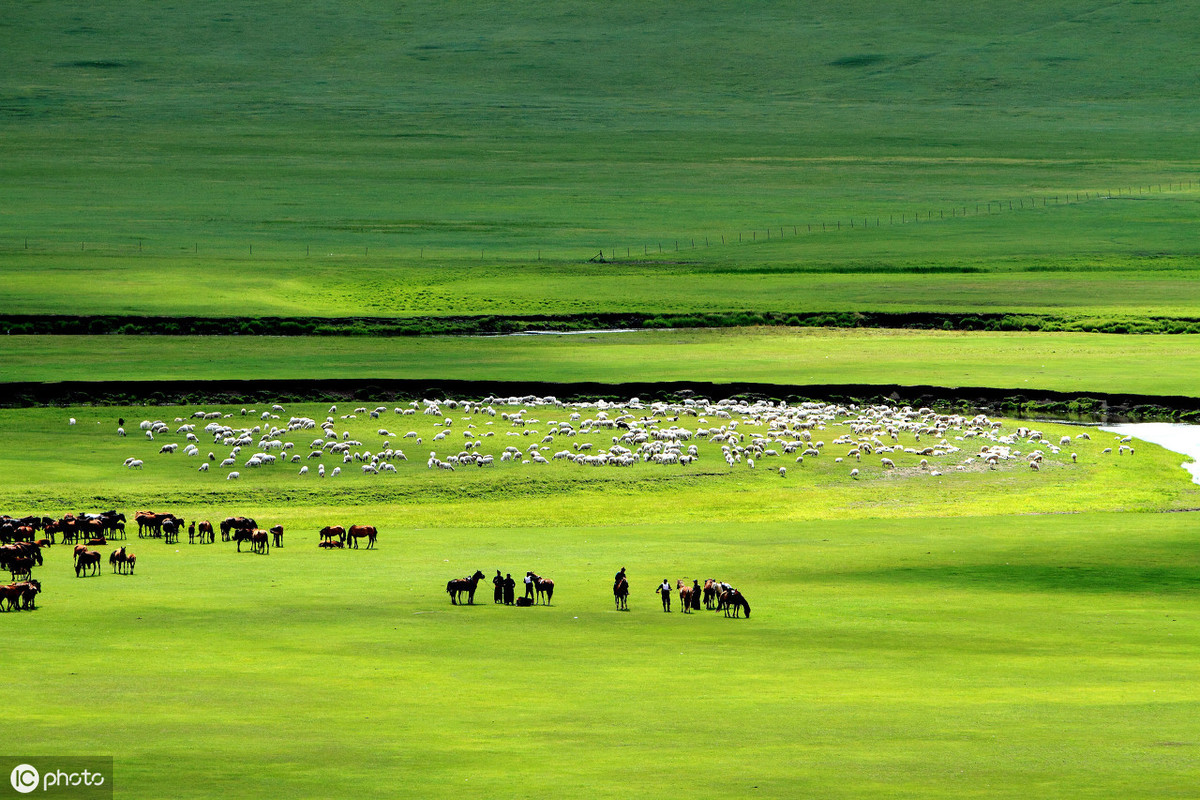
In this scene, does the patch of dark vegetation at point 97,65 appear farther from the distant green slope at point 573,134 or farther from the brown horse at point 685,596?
the brown horse at point 685,596

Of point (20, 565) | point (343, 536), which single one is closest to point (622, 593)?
point (343, 536)

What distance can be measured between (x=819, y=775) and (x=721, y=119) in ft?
485

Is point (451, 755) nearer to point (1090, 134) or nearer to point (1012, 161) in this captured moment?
point (1012, 161)

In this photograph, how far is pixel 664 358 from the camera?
5156cm

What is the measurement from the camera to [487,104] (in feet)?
542

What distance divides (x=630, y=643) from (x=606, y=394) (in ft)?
88.1

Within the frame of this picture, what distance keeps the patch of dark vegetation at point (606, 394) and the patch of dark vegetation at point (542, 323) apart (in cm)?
1289

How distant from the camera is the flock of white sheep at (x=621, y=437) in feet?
115

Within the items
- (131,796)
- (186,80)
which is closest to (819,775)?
(131,796)

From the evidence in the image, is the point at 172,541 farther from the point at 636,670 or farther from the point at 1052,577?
the point at 1052,577

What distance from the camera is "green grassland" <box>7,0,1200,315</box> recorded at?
233 ft

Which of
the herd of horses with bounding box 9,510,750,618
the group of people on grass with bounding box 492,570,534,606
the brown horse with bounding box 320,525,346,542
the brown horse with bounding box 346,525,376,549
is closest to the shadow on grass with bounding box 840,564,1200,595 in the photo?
the herd of horses with bounding box 9,510,750,618

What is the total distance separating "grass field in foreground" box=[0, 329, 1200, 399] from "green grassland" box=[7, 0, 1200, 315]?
23.6 ft

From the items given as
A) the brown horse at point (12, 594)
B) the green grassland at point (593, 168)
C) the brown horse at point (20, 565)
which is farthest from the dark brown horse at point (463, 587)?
the green grassland at point (593, 168)
